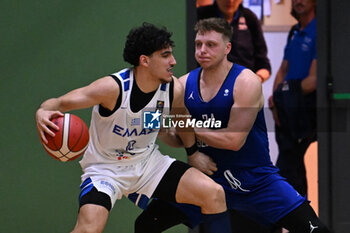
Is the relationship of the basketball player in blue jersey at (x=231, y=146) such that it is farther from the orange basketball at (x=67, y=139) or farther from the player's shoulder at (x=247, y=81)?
the orange basketball at (x=67, y=139)

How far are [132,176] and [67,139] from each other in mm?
618

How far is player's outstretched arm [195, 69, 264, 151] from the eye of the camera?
3.89 m

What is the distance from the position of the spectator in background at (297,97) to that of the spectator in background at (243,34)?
0.26m

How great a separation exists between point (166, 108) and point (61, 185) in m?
1.65

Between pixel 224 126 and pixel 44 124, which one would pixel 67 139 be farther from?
pixel 224 126

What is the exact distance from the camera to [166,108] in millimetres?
4105

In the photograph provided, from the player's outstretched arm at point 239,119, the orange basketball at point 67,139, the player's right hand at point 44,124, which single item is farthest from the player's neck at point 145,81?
the player's right hand at point 44,124

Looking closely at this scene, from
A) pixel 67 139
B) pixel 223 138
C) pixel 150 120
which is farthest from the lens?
pixel 150 120

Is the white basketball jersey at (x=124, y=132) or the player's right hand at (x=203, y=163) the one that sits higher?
the white basketball jersey at (x=124, y=132)

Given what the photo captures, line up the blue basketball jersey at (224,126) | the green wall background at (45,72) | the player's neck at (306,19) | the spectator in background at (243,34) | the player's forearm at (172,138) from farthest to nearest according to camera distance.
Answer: the player's neck at (306,19) < the spectator in background at (243,34) < the green wall background at (45,72) < the player's forearm at (172,138) < the blue basketball jersey at (224,126)

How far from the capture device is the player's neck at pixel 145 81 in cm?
405

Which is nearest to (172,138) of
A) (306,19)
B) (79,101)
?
(79,101)

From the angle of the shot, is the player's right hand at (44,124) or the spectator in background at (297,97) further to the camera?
the spectator in background at (297,97)

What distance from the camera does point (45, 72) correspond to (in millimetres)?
5180
